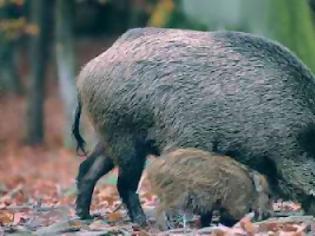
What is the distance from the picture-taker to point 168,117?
734 centimetres

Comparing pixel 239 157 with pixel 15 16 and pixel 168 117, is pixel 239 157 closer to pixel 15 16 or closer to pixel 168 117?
pixel 168 117

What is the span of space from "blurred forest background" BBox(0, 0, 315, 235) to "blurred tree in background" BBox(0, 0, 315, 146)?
0.01 meters

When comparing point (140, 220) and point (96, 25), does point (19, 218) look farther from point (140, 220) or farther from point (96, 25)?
point (96, 25)

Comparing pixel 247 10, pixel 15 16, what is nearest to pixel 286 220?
pixel 247 10

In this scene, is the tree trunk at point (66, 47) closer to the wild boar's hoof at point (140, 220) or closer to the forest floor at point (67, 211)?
the forest floor at point (67, 211)

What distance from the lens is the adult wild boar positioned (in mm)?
7273

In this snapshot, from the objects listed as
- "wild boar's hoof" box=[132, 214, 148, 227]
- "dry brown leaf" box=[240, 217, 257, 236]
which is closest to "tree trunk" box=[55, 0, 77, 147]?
"wild boar's hoof" box=[132, 214, 148, 227]

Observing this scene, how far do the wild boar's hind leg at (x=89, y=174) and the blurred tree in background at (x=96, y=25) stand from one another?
10.8 ft

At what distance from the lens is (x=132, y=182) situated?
7.61 meters

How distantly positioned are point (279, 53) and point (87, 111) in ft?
4.68

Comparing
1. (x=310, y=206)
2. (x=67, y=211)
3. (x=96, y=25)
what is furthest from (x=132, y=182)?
(x=96, y=25)

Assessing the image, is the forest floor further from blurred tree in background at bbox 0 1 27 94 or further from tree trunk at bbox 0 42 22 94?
tree trunk at bbox 0 42 22 94

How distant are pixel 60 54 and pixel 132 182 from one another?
10.9 meters

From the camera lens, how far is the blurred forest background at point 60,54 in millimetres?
12766
